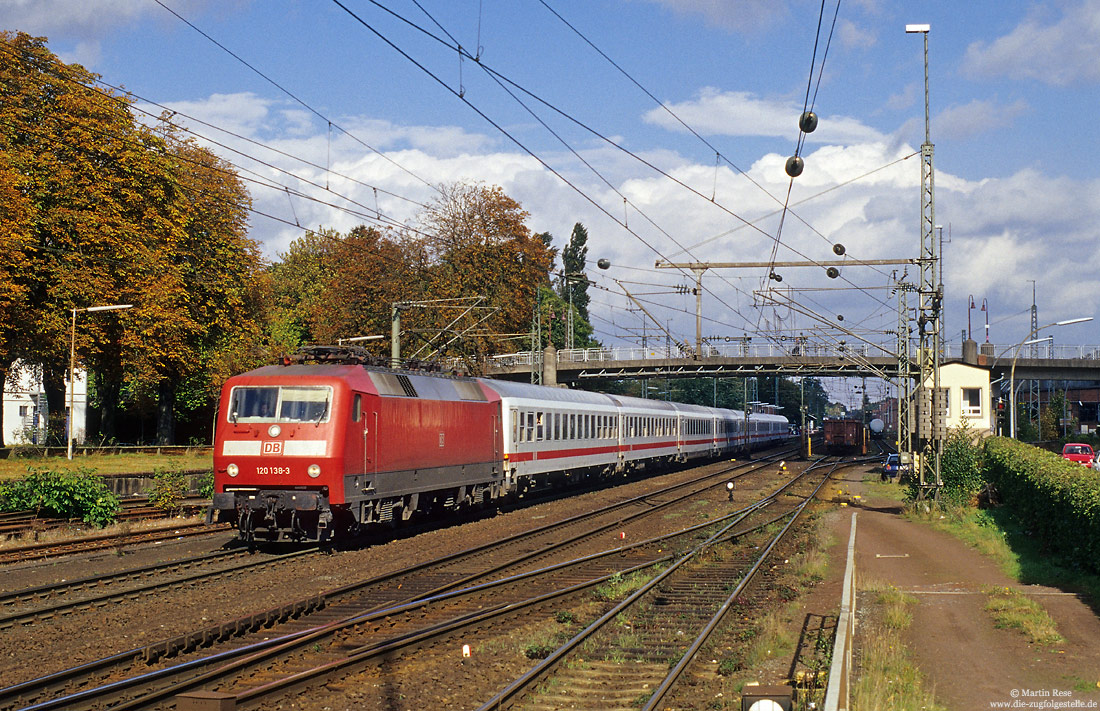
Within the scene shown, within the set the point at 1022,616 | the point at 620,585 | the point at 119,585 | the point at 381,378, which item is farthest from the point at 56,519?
the point at 1022,616

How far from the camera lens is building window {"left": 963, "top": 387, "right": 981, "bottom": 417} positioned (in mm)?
43000

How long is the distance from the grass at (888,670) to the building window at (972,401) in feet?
99.7

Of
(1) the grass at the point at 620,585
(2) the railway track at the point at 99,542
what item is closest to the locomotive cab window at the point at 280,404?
(2) the railway track at the point at 99,542

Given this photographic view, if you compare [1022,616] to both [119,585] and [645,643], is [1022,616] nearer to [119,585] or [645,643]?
[645,643]

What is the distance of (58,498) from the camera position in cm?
2422

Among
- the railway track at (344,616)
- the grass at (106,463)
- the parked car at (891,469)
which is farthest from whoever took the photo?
the parked car at (891,469)

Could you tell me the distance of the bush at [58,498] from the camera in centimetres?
2419

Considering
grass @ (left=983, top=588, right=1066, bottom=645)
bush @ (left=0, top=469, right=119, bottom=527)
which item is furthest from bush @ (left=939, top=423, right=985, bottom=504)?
bush @ (left=0, top=469, right=119, bottom=527)

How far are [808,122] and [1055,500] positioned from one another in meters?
8.82

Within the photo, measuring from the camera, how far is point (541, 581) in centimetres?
Result: 1734

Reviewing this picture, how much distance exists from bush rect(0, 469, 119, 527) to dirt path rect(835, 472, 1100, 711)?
56.6ft

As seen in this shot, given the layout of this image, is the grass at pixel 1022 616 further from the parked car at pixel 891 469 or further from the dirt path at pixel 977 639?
the parked car at pixel 891 469

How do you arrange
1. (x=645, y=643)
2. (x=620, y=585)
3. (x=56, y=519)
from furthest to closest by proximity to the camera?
(x=56, y=519) → (x=620, y=585) → (x=645, y=643)

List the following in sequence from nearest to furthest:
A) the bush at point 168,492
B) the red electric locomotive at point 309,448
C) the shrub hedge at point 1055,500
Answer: the shrub hedge at point 1055,500 < the red electric locomotive at point 309,448 < the bush at point 168,492
